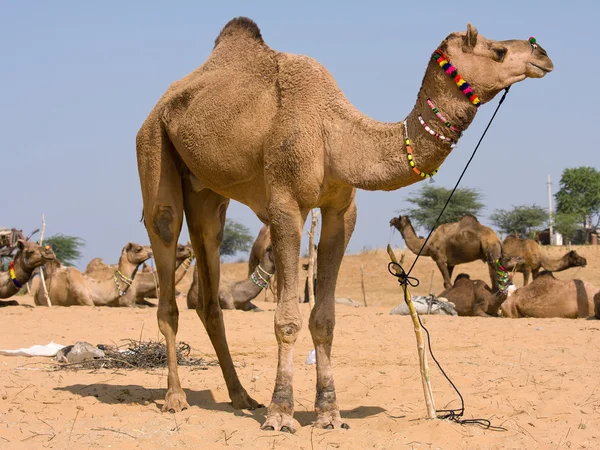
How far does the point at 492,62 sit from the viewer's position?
539 centimetres

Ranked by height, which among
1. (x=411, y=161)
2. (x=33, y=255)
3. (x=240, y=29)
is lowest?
(x=33, y=255)

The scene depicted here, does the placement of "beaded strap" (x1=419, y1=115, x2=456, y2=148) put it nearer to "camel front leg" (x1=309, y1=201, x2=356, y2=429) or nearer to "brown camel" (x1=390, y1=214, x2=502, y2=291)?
"camel front leg" (x1=309, y1=201, x2=356, y2=429)

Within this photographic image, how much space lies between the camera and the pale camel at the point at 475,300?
16.2 m

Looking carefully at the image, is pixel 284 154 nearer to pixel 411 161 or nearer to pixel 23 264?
pixel 411 161

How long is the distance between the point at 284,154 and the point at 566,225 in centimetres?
4201

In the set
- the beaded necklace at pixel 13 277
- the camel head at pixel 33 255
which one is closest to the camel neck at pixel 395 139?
the camel head at pixel 33 255

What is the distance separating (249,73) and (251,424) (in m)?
2.76

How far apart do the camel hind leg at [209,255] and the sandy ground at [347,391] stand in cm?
53

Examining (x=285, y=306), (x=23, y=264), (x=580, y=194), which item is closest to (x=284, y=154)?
(x=285, y=306)

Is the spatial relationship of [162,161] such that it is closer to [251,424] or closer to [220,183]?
[220,183]

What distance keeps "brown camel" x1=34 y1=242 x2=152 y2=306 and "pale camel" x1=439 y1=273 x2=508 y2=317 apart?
7.14 metres

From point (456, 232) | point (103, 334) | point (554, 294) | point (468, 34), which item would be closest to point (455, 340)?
point (554, 294)

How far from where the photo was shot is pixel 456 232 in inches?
870

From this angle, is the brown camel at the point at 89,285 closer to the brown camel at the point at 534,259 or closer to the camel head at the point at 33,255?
the camel head at the point at 33,255
